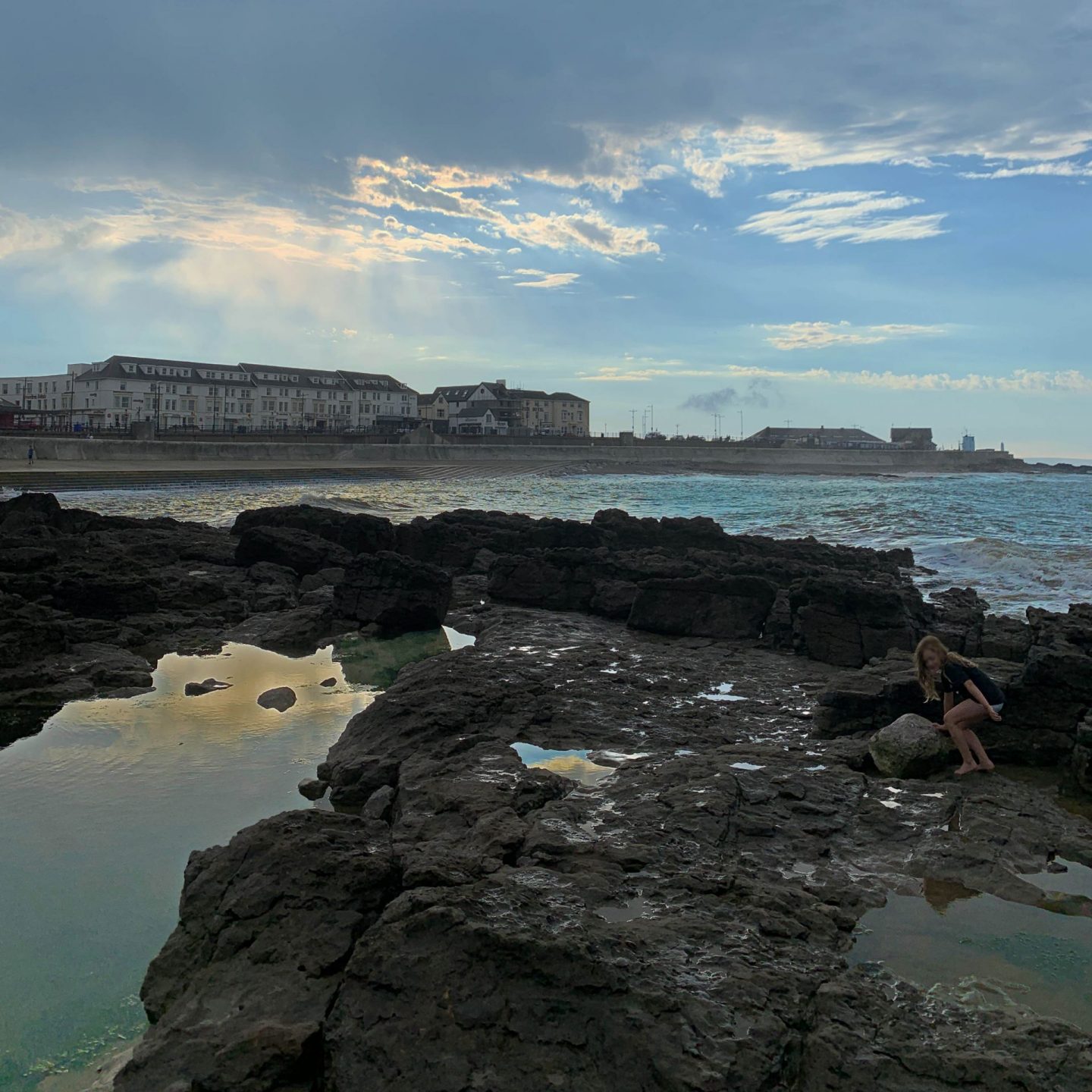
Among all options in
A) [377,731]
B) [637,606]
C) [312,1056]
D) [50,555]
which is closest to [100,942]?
[312,1056]

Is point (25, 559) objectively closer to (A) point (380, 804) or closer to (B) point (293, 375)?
(A) point (380, 804)

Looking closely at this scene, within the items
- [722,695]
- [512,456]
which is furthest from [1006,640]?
[512,456]

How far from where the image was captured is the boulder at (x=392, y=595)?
1329 centimetres

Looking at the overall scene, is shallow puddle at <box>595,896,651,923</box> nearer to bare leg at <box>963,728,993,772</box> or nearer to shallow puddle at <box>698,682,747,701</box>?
bare leg at <box>963,728,993,772</box>

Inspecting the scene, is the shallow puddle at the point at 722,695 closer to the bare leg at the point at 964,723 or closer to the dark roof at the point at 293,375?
the bare leg at the point at 964,723

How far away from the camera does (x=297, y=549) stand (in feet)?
58.4

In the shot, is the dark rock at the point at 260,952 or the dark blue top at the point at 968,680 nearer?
the dark rock at the point at 260,952

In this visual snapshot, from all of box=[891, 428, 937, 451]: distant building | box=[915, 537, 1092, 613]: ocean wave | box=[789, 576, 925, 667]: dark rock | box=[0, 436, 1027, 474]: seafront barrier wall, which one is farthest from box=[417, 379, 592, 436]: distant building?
box=[789, 576, 925, 667]: dark rock

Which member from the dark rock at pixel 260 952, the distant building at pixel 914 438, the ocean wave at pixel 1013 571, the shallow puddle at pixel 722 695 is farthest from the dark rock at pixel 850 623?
the distant building at pixel 914 438

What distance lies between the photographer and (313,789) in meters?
6.86

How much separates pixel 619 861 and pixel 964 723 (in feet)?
11.1

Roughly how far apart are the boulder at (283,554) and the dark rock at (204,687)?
7.56 meters

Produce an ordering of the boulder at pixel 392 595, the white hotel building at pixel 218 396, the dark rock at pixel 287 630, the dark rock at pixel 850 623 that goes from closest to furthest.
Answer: the dark rock at pixel 850 623 < the dark rock at pixel 287 630 < the boulder at pixel 392 595 < the white hotel building at pixel 218 396

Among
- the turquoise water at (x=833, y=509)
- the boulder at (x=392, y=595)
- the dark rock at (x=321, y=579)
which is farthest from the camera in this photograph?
the turquoise water at (x=833, y=509)
